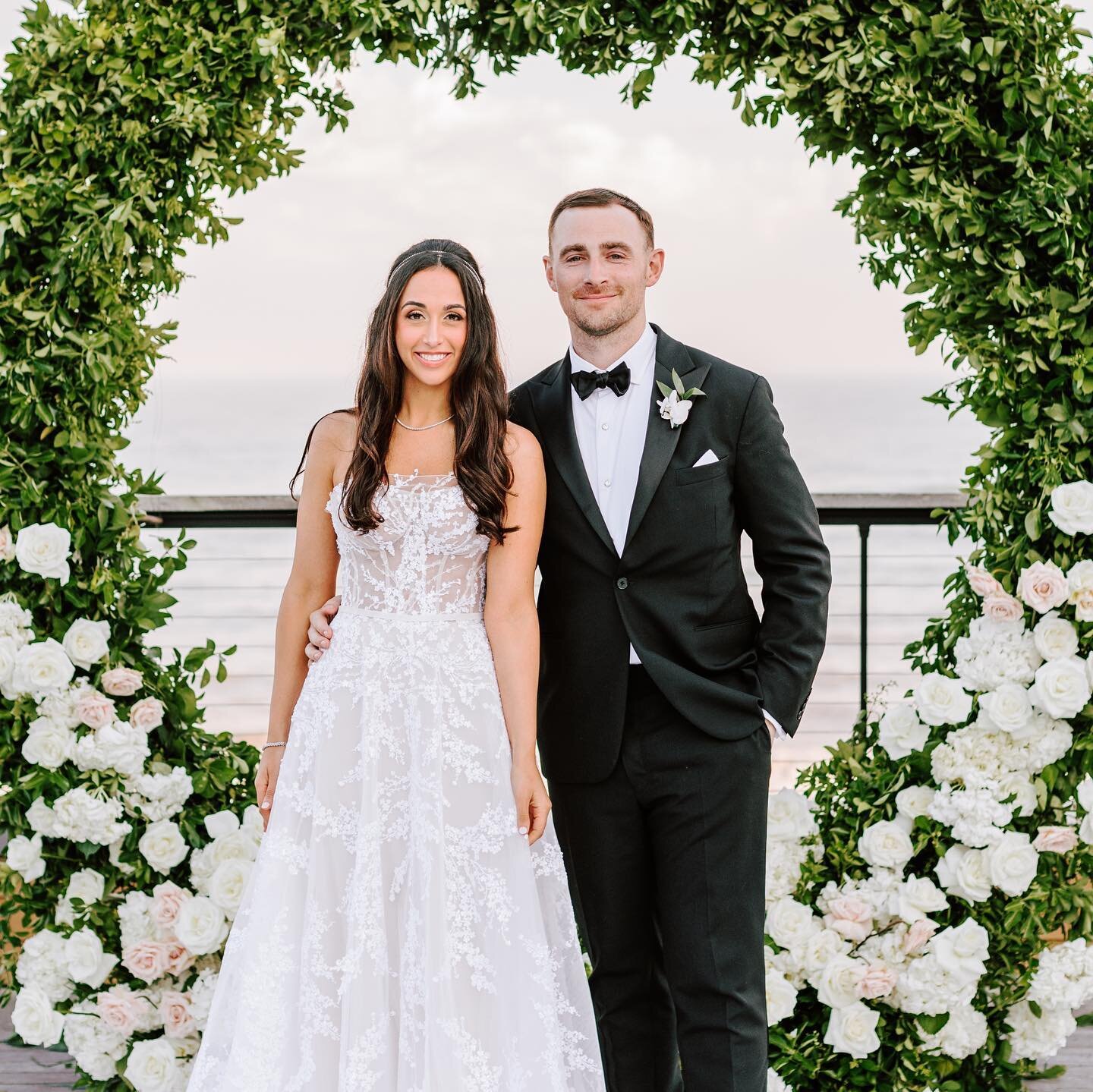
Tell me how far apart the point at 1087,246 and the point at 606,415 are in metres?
1.20

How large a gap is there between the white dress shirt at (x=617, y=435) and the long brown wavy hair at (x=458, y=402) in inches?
9.7

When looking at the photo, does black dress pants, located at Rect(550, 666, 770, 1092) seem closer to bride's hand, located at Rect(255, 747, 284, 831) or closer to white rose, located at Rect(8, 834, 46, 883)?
bride's hand, located at Rect(255, 747, 284, 831)

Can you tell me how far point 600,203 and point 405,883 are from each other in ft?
4.62

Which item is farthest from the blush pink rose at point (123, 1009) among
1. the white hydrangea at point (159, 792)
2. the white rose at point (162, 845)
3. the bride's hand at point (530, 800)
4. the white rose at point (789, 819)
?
the white rose at point (789, 819)

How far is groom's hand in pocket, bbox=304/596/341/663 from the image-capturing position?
2293 mm

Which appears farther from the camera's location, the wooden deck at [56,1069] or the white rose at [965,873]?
the wooden deck at [56,1069]

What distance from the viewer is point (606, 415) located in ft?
8.07

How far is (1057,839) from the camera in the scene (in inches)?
107

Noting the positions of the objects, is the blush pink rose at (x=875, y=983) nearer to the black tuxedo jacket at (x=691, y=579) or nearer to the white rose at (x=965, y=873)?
the white rose at (x=965, y=873)

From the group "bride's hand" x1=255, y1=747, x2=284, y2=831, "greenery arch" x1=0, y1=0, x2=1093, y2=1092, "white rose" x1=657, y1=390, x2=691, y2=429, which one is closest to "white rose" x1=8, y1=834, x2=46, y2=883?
"greenery arch" x1=0, y1=0, x2=1093, y2=1092

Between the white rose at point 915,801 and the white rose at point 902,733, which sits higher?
the white rose at point 902,733

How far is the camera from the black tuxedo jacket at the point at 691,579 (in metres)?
2.37

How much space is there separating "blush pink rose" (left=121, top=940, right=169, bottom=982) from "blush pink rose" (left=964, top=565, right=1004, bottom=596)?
2.14 meters

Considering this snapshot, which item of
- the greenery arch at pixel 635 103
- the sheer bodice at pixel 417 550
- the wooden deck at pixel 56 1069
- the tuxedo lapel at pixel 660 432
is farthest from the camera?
the wooden deck at pixel 56 1069
